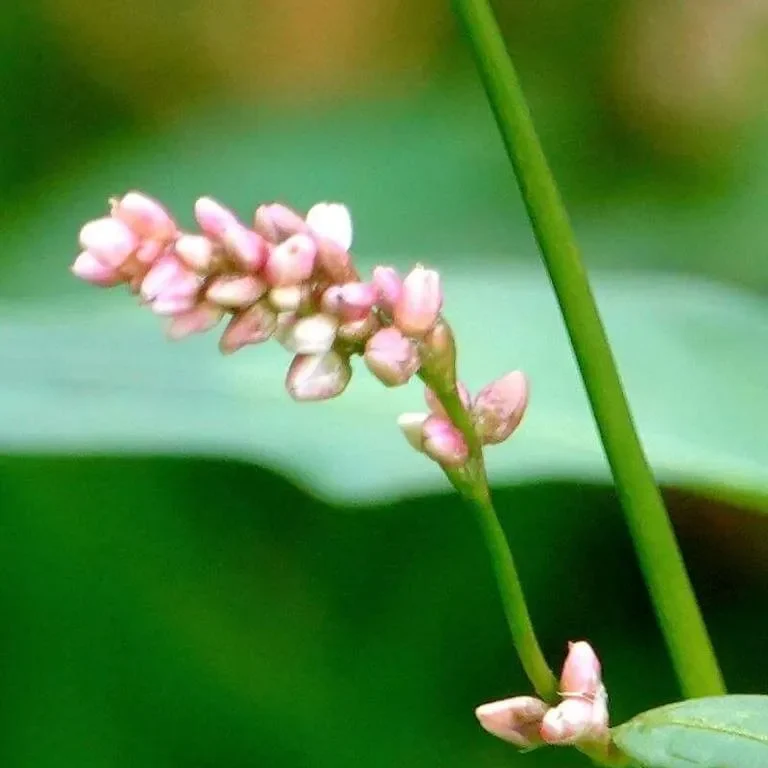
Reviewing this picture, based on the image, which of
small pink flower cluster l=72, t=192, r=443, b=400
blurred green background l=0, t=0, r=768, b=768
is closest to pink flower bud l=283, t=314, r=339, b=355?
small pink flower cluster l=72, t=192, r=443, b=400

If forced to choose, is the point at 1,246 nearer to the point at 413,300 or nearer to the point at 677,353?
the point at 677,353

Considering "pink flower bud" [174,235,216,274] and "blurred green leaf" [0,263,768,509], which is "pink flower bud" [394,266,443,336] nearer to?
"pink flower bud" [174,235,216,274]

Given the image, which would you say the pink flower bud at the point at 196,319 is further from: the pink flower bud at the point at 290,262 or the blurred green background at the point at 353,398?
the blurred green background at the point at 353,398

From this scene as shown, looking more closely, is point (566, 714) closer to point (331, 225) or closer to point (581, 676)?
point (581, 676)

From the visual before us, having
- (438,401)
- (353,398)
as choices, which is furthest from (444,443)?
(353,398)

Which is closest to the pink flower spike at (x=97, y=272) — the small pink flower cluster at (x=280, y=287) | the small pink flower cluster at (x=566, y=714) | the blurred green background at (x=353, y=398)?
the small pink flower cluster at (x=280, y=287)

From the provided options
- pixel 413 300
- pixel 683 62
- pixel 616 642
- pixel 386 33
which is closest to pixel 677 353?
pixel 616 642
